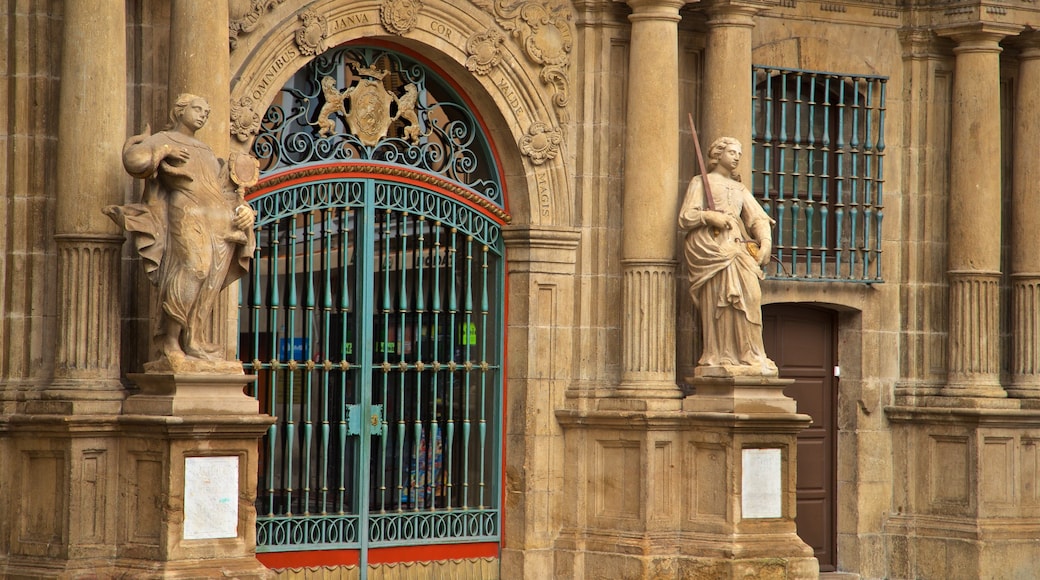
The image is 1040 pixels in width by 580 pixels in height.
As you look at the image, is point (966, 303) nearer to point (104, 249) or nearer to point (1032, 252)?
point (1032, 252)

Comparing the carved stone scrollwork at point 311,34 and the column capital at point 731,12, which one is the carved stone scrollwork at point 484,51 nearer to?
the carved stone scrollwork at point 311,34

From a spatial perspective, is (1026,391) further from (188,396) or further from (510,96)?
(188,396)

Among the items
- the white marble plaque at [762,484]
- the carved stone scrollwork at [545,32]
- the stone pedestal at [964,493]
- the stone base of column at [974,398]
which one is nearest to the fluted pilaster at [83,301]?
the carved stone scrollwork at [545,32]

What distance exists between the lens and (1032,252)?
634 inches

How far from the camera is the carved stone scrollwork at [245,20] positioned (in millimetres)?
12891

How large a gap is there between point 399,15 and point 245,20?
4.31 feet

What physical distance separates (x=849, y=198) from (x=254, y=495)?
6.45m

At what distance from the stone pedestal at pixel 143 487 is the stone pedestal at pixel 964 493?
652 centimetres

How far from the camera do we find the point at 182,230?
37.8 ft

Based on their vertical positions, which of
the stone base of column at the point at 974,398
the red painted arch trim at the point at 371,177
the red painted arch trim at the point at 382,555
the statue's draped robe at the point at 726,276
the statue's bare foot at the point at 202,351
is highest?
the red painted arch trim at the point at 371,177

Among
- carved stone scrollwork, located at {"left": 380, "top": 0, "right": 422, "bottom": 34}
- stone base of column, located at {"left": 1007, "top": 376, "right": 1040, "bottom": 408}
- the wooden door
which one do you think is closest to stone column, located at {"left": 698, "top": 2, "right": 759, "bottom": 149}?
the wooden door

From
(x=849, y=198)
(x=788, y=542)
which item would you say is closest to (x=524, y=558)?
(x=788, y=542)

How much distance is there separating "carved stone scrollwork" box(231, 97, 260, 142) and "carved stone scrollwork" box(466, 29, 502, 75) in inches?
75.2

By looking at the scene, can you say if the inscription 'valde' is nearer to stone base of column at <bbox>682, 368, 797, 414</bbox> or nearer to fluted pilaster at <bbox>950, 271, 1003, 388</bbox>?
stone base of column at <bbox>682, 368, 797, 414</bbox>
